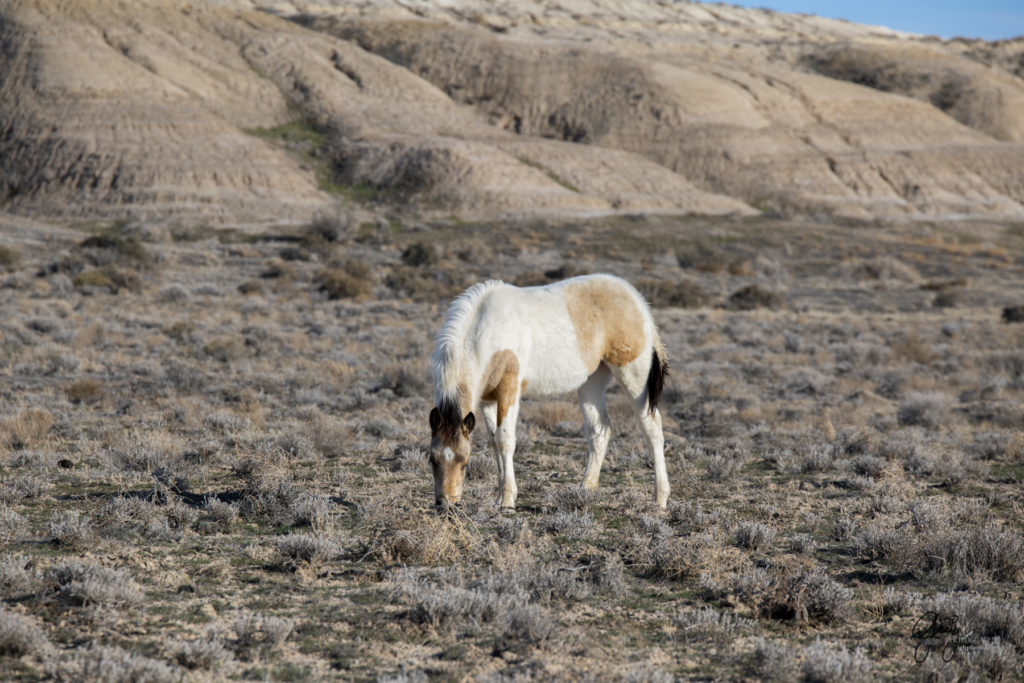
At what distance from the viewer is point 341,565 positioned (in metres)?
6.71

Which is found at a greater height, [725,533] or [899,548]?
[899,548]

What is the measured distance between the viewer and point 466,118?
8350 centimetres

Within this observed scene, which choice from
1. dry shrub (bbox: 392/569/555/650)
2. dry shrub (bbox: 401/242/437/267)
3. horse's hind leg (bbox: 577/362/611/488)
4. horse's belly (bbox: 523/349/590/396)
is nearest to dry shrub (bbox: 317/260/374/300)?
dry shrub (bbox: 401/242/437/267)

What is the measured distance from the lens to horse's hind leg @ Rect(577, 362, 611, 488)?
9062 mm

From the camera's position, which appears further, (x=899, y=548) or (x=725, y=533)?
(x=725, y=533)

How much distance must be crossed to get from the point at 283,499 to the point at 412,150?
64664 mm

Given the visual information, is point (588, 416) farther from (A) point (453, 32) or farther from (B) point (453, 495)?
(A) point (453, 32)

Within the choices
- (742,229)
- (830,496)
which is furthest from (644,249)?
(830,496)

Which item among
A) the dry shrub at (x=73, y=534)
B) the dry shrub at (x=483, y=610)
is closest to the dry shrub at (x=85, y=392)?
the dry shrub at (x=73, y=534)

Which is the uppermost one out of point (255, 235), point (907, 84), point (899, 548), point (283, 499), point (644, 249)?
point (907, 84)

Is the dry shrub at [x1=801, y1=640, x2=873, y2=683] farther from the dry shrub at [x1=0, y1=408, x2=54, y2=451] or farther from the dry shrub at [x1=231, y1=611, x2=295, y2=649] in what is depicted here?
the dry shrub at [x1=0, y1=408, x2=54, y2=451]

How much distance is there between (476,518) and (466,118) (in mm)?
79627

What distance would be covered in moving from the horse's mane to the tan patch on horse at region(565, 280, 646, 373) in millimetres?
1190

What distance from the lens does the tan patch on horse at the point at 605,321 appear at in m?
8.53
